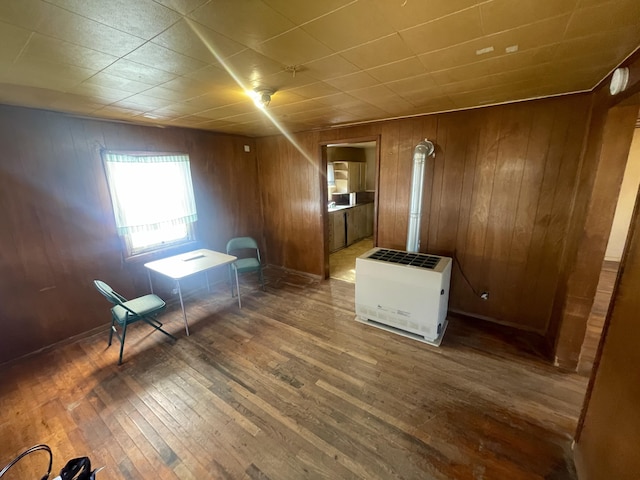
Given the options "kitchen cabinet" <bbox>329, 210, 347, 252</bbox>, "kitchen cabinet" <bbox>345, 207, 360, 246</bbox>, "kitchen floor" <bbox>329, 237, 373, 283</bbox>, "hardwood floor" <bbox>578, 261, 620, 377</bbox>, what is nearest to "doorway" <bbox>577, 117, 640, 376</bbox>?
"hardwood floor" <bbox>578, 261, 620, 377</bbox>

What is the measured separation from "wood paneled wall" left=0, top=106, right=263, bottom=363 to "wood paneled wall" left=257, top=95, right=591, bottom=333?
2909 millimetres

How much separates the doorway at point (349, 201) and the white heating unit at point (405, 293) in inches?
80.5

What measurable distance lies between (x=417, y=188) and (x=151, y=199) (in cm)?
330

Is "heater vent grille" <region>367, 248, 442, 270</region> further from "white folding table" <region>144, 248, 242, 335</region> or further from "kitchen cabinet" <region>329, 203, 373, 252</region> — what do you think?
"kitchen cabinet" <region>329, 203, 373, 252</region>

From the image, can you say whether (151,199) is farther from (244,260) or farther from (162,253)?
(244,260)

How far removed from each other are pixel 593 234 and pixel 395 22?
220cm

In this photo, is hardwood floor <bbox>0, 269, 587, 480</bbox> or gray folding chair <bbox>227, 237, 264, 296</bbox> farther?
gray folding chair <bbox>227, 237, 264, 296</bbox>

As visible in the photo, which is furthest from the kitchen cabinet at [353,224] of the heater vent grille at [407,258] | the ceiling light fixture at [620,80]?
the ceiling light fixture at [620,80]

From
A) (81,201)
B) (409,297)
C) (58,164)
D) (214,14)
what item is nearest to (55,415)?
(81,201)

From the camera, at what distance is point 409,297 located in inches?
106

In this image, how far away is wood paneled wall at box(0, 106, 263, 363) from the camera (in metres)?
2.43

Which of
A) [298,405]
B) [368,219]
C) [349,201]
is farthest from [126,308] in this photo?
[368,219]

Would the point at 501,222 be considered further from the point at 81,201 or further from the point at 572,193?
the point at 81,201

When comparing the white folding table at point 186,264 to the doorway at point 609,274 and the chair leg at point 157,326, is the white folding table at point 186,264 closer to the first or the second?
the chair leg at point 157,326
